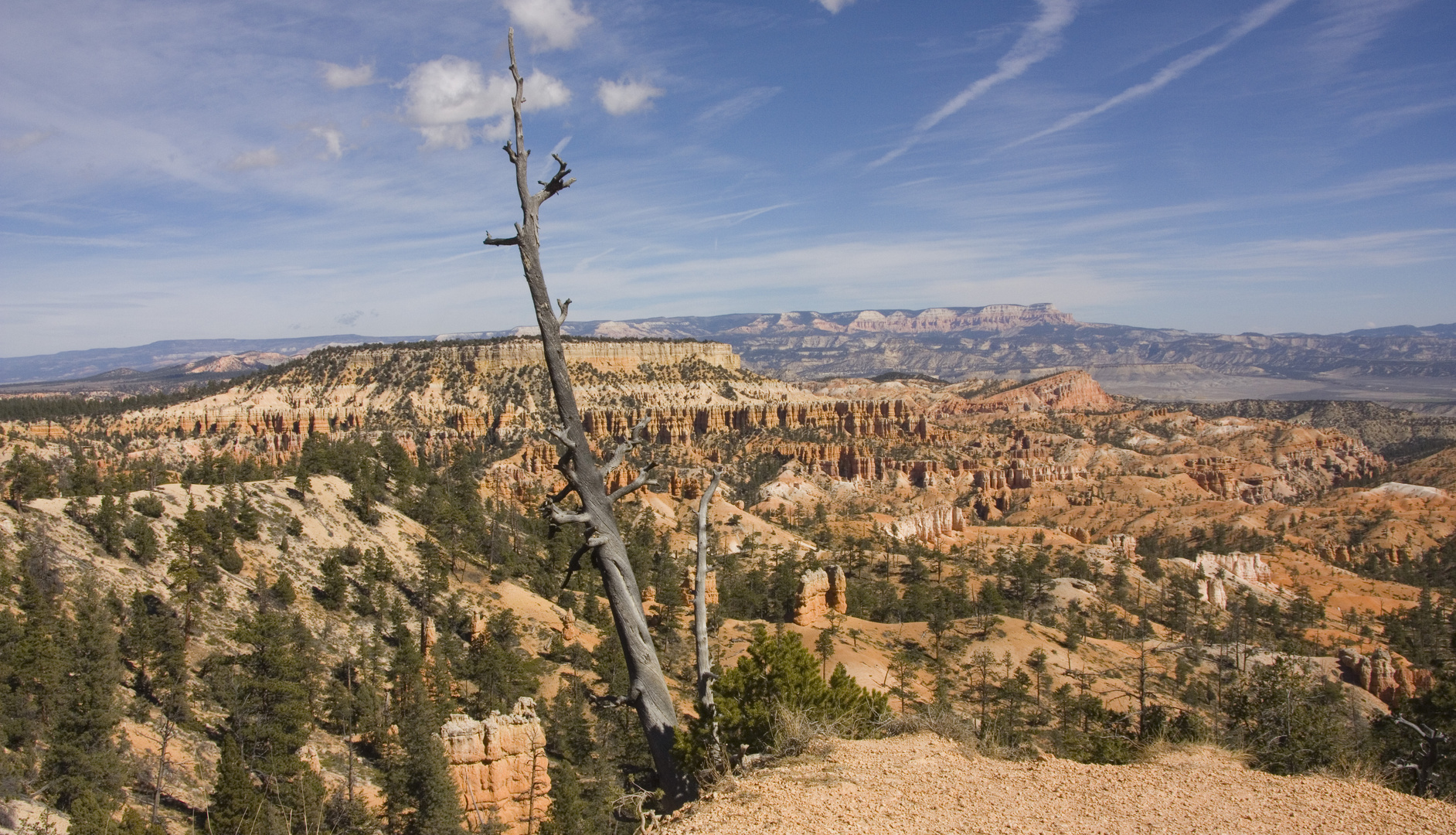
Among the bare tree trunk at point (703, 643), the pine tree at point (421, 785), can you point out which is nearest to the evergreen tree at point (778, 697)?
the bare tree trunk at point (703, 643)

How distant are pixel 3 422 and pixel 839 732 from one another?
464 feet

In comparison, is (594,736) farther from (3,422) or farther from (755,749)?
(3,422)

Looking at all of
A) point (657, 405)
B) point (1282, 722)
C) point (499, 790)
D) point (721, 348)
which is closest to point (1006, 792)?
point (1282, 722)

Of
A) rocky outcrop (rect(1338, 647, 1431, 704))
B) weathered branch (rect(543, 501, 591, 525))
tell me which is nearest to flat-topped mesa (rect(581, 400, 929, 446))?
rocky outcrop (rect(1338, 647, 1431, 704))

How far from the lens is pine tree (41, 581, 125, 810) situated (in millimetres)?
18766

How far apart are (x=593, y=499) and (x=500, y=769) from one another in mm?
21582

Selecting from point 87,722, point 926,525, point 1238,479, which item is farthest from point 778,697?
point 1238,479

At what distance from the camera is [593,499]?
24.5 feet

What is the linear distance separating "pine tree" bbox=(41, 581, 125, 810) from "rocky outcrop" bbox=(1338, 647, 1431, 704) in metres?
55.9

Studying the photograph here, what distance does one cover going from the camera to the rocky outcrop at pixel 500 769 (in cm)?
2453

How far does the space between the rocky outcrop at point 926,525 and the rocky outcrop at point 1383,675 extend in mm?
38308

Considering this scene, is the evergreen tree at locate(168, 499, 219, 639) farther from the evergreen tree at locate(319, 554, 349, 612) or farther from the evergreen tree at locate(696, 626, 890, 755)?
the evergreen tree at locate(696, 626, 890, 755)

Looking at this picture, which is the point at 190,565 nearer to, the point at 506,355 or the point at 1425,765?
the point at 1425,765

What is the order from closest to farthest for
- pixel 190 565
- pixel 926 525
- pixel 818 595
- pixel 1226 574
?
pixel 190 565, pixel 818 595, pixel 1226 574, pixel 926 525
